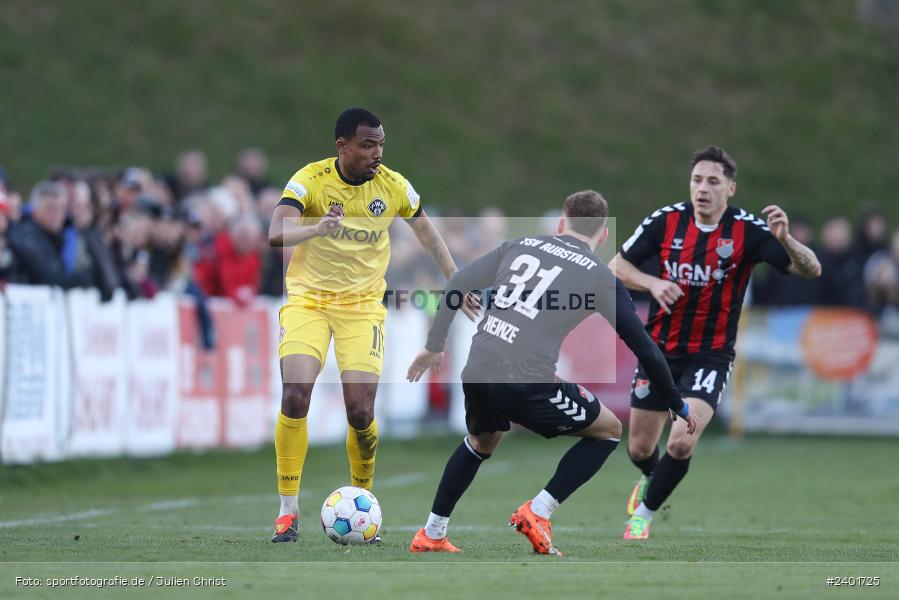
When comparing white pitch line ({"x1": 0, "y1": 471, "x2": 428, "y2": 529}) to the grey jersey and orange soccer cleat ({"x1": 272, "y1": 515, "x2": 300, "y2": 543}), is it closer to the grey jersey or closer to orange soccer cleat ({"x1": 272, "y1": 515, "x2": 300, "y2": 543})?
orange soccer cleat ({"x1": 272, "y1": 515, "x2": 300, "y2": 543})

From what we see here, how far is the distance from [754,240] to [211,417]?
335 inches

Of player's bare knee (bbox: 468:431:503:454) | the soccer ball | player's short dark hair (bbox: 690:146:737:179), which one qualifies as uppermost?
player's short dark hair (bbox: 690:146:737:179)

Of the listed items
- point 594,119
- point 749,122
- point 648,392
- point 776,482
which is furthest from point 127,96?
point 648,392

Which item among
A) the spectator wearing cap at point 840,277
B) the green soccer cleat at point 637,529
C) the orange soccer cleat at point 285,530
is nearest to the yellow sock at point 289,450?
the orange soccer cleat at point 285,530

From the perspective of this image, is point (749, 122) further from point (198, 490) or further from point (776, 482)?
point (198, 490)

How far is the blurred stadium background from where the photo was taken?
14023mm

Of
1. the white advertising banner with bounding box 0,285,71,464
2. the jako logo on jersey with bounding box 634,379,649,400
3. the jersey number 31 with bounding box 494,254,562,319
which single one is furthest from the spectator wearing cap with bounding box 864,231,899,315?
the jersey number 31 with bounding box 494,254,562,319

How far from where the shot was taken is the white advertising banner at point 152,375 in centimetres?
1548

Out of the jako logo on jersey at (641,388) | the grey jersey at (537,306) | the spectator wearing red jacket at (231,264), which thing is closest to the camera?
the grey jersey at (537,306)

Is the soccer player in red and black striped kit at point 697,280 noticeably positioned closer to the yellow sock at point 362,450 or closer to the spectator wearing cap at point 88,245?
the yellow sock at point 362,450

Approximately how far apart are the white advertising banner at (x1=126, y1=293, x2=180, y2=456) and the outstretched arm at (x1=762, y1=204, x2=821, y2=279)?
7721 mm

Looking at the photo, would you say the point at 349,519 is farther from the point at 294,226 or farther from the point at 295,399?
the point at 294,226

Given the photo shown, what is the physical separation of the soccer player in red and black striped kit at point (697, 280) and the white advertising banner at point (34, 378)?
5.81 m

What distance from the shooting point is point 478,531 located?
408 inches
